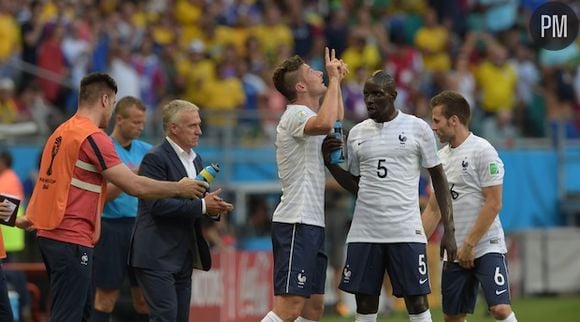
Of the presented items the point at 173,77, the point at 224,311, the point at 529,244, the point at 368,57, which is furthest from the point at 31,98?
the point at 529,244

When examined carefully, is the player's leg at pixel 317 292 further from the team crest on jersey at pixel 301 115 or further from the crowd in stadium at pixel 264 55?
the crowd in stadium at pixel 264 55

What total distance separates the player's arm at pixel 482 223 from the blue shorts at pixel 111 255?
335 cm

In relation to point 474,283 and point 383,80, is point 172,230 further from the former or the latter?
point 474,283

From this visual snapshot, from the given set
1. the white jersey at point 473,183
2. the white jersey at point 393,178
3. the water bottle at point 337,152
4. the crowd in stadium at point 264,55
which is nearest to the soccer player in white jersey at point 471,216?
the white jersey at point 473,183

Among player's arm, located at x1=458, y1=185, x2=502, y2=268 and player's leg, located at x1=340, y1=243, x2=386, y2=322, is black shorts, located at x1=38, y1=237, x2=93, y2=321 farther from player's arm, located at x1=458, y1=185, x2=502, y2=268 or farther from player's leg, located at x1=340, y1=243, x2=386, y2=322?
player's arm, located at x1=458, y1=185, x2=502, y2=268

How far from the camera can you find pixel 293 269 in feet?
36.0

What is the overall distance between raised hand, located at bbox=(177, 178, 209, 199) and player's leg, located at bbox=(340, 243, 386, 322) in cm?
147

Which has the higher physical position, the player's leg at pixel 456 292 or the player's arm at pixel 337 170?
the player's arm at pixel 337 170

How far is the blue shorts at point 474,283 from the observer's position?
11.5 m

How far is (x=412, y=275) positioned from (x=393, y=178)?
81 centimetres

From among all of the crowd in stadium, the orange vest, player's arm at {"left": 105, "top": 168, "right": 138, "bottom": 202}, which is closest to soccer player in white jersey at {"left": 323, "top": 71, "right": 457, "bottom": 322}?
the orange vest

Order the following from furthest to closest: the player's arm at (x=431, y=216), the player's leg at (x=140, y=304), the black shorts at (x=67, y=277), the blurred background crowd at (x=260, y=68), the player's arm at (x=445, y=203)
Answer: the blurred background crowd at (x=260, y=68) < the player's leg at (x=140, y=304) < the player's arm at (x=431, y=216) < the player's arm at (x=445, y=203) < the black shorts at (x=67, y=277)

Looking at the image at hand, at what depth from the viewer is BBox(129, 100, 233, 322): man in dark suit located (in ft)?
36.7

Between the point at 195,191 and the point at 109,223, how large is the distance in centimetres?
254
